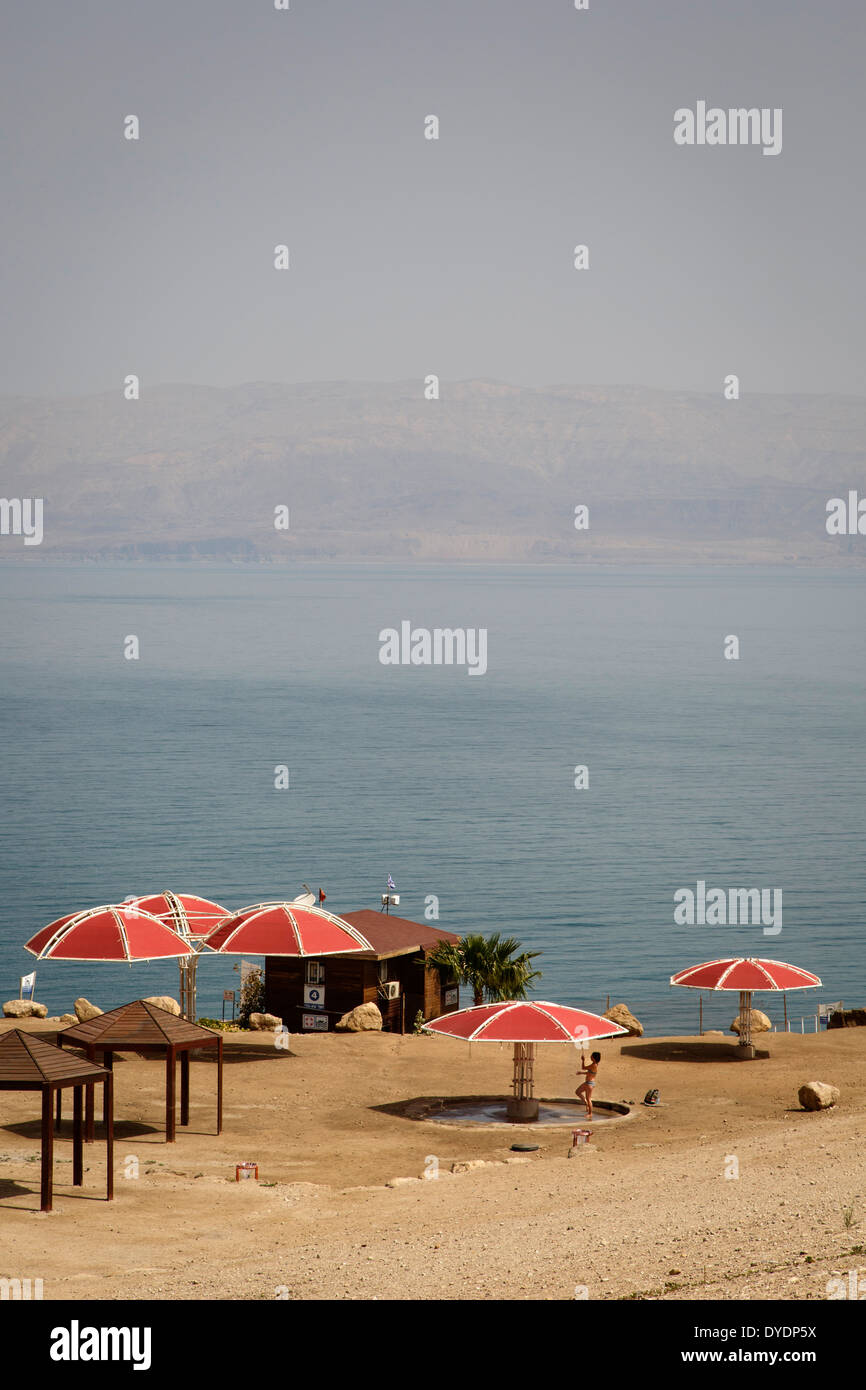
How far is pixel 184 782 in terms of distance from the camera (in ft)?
408

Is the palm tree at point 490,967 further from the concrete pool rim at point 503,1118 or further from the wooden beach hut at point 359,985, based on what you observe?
the concrete pool rim at point 503,1118

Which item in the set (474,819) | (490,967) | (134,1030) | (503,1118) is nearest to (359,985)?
(490,967)

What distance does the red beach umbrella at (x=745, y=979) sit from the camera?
32031 mm

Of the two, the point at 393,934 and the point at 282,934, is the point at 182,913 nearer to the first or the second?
the point at 282,934

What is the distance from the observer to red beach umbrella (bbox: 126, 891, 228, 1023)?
110 ft

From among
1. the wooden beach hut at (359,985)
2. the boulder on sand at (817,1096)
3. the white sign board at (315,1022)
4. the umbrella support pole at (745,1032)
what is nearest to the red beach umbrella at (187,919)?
the wooden beach hut at (359,985)

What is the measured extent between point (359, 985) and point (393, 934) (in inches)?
93.2

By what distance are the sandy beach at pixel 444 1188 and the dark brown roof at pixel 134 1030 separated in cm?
173

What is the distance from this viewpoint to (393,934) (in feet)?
129

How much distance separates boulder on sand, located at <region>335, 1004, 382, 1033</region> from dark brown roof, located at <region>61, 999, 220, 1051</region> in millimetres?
11471

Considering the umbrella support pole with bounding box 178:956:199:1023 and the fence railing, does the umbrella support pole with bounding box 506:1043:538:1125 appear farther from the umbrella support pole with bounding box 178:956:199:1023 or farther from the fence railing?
the fence railing

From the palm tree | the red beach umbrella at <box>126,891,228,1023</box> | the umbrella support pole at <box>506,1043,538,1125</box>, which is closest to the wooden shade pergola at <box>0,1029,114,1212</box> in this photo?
the umbrella support pole at <box>506,1043,538,1125</box>

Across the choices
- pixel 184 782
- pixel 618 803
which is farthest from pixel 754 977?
pixel 184 782

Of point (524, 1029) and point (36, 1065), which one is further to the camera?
point (524, 1029)
